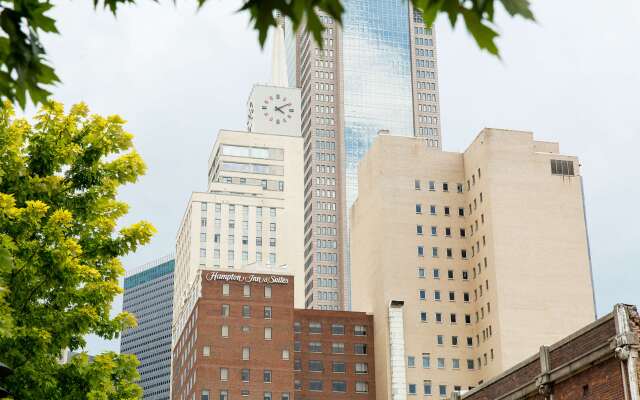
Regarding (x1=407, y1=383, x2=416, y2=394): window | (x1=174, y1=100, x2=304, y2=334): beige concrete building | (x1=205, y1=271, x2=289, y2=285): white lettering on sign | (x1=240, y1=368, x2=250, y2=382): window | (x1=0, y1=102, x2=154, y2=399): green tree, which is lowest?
(x1=0, y1=102, x2=154, y2=399): green tree

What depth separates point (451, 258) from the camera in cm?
13775

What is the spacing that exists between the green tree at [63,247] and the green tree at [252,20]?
12.6 metres

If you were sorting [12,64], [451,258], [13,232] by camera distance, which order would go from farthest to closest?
[451,258] → [13,232] → [12,64]

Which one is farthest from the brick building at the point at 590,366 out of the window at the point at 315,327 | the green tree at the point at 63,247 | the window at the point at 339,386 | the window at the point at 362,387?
the window at the point at 315,327

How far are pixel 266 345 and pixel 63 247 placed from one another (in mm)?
108169

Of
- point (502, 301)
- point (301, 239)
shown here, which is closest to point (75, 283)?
point (502, 301)

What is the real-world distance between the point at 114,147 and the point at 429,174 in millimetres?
120503

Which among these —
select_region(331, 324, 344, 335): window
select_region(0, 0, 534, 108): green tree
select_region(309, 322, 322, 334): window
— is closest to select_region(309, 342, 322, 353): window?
select_region(309, 322, 322, 334): window

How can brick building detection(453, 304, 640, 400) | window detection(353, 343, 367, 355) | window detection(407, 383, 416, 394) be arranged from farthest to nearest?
1. window detection(353, 343, 367, 355)
2. window detection(407, 383, 416, 394)
3. brick building detection(453, 304, 640, 400)

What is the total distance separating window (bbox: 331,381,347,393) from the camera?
132500mm

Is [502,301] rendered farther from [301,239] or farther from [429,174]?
[301,239]

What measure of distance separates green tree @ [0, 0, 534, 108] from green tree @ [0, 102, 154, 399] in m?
12.6

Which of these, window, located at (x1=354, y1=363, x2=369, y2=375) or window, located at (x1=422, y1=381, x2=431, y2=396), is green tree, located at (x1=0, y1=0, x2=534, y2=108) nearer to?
window, located at (x1=422, y1=381, x2=431, y2=396)

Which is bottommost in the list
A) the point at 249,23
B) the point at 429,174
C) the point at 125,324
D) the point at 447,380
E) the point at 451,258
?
the point at 249,23
